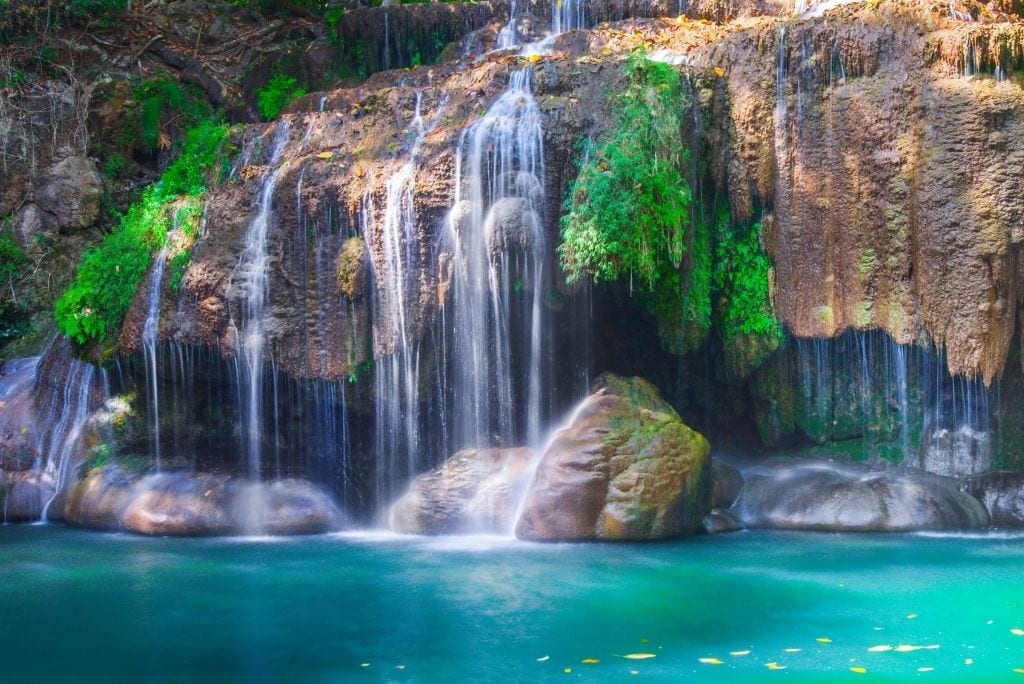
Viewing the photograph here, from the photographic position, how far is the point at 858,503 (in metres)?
12.4

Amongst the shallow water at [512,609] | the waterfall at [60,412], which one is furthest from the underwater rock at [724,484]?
the waterfall at [60,412]

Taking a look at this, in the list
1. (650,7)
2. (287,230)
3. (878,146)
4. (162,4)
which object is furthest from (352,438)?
(162,4)

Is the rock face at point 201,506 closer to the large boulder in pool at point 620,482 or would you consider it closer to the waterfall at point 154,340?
the waterfall at point 154,340

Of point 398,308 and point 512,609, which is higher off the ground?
point 398,308

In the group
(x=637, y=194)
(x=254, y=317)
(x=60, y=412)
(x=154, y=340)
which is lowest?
(x=60, y=412)

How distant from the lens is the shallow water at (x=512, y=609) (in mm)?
7422

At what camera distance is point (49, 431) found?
15.0 meters

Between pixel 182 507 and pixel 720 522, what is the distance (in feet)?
21.3

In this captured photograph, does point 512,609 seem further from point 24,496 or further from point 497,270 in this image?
point 24,496

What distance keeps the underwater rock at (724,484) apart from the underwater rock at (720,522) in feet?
0.69

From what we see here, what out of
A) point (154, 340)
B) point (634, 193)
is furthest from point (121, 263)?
point (634, 193)

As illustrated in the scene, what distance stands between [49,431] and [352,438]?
14.5ft

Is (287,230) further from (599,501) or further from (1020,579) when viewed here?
(1020,579)

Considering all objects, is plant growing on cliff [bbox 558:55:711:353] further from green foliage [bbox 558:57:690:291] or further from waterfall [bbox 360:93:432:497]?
waterfall [bbox 360:93:432:497]
